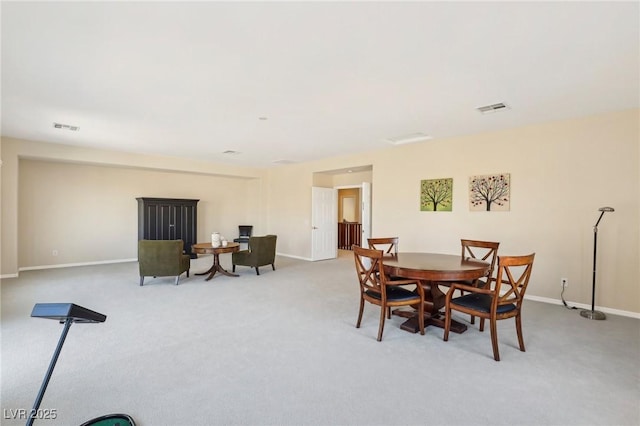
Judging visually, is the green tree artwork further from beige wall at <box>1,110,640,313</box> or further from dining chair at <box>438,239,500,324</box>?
dining chair at <box>438,239,500,324</box>

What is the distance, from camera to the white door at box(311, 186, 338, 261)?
26.7 feet

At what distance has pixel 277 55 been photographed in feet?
8.68

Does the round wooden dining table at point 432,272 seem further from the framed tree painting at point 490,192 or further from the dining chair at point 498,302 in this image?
the framed tree painting at point 490,192

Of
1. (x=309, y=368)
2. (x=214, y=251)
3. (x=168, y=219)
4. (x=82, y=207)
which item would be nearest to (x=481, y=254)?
(x=309, y=368)

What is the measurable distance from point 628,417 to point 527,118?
11.7ft

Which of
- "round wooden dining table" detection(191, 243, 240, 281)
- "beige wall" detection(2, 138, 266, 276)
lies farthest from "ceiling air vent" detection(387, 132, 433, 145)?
"beige wall" detection(2, 138, 266, 276)

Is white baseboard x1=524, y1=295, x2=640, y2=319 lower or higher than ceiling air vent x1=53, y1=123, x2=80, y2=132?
lower

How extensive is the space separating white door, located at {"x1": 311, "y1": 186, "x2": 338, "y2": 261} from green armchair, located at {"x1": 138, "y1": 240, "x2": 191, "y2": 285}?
3.55 metres

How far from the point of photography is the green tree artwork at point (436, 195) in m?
5.50

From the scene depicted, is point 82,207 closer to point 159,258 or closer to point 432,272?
point 159,258

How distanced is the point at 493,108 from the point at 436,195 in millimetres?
1994

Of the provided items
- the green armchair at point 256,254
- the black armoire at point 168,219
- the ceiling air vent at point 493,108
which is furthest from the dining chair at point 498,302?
the black armoire at point 168,219

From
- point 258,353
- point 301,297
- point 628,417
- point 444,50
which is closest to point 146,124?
point 301,297

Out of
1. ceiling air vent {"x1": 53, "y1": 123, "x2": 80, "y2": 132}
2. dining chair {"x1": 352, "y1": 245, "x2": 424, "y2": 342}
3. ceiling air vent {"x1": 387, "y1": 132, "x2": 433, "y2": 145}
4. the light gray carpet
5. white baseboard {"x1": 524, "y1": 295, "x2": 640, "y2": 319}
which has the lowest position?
the light gray carpet
